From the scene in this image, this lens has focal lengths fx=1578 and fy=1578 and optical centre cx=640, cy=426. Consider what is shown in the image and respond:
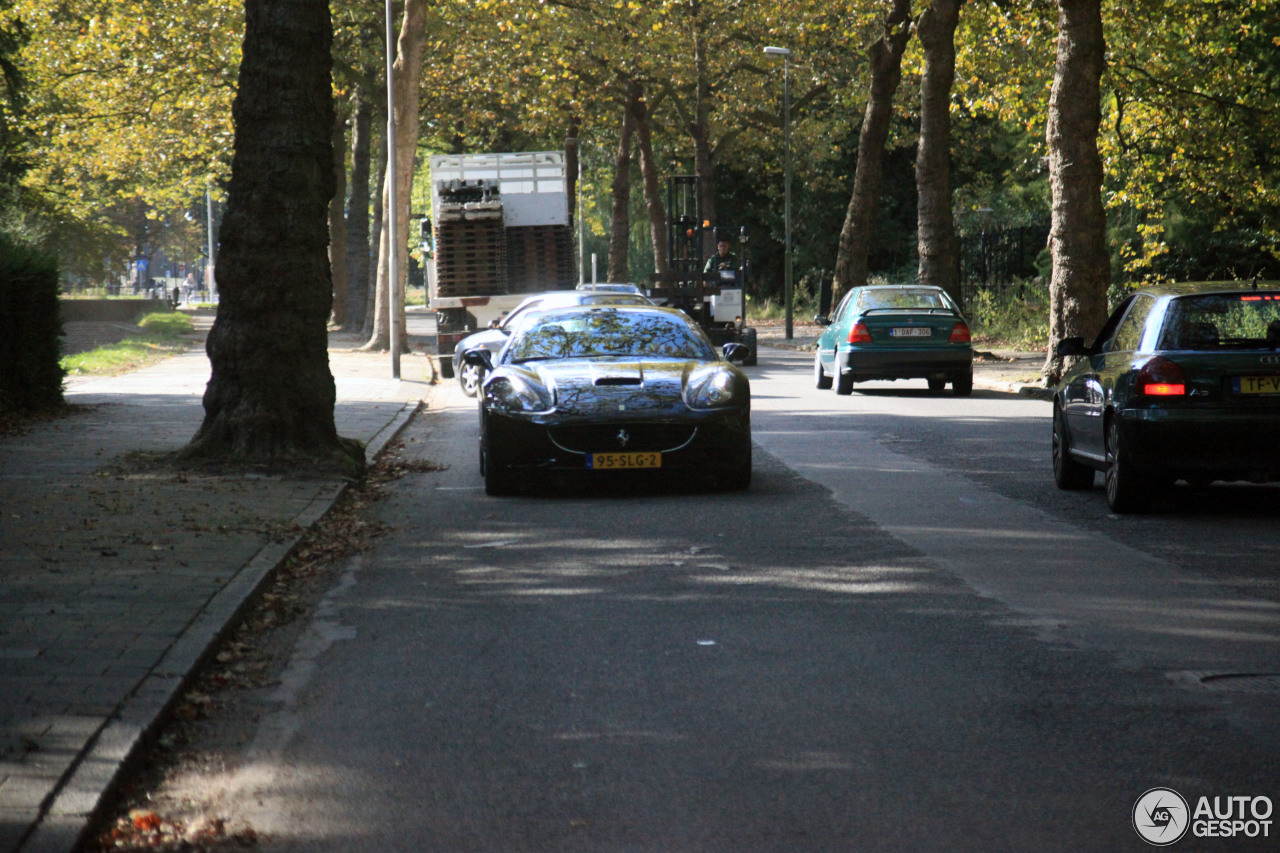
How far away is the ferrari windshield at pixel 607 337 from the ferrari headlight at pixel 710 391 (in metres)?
0.69

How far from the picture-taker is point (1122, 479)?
1022 cm

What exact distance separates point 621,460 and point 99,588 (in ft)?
15.0

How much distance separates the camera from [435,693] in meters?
5.82

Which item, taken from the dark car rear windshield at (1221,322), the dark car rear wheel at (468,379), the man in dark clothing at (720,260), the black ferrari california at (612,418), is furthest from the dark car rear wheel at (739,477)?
the man in dark clothing at (720,260)

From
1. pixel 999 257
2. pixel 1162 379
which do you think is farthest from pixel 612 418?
pixel 999 257

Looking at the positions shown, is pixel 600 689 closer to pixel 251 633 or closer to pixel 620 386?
pixel 251 633

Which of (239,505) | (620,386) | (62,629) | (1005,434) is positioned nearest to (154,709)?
(62,629)

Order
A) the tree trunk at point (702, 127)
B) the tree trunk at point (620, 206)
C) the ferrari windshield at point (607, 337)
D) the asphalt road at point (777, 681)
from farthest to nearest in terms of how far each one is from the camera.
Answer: the tree trunk at point (620, 206), the tree trunk at point (702, 127), the ferrari windshield at point (607, 337), the asphalt road at point (777, 681)

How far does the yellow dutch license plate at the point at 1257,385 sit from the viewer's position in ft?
32.1

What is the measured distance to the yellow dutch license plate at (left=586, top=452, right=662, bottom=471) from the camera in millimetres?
11281

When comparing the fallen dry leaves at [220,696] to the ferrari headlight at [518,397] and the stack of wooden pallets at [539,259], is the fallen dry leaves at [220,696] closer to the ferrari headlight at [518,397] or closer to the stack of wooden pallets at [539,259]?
the ferrari headlight at [518,397]

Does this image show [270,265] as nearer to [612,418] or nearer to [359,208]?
[612,418]

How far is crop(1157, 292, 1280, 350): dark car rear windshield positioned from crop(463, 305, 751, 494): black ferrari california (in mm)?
3067

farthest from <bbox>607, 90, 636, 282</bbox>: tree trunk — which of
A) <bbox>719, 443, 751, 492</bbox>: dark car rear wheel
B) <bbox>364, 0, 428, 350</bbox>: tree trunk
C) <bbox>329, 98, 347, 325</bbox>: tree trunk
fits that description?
<bbox>719, 443, 751, 492</bbox>: dark car rear wheel
